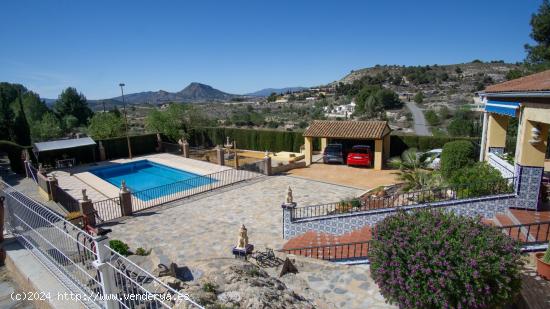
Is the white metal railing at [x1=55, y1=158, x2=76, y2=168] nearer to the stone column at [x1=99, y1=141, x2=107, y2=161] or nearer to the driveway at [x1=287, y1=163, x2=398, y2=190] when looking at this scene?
the stone column at [x1=99, y1=141, x2=107, y2=161]

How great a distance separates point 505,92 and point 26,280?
494 inches

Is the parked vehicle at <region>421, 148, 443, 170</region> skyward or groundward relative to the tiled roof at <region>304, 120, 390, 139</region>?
groundward

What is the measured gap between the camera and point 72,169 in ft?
81.7

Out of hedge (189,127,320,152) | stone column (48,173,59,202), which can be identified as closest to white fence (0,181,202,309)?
stone column (48,173,59,202)

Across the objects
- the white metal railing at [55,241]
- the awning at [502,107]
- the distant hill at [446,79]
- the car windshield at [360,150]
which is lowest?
the car windshield at [360,150]

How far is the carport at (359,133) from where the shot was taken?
21.3 m

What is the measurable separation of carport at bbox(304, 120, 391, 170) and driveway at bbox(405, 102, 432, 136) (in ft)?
63.6

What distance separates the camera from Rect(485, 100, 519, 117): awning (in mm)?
9802

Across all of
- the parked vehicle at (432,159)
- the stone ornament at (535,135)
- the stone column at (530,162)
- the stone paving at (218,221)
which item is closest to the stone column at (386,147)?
the parked vehicle at (432,159)

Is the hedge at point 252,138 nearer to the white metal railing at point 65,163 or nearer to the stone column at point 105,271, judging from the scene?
the white metal railing at point 65,163

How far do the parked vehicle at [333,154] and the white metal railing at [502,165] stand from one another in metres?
11.2

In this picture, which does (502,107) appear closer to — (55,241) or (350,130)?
(350,130)

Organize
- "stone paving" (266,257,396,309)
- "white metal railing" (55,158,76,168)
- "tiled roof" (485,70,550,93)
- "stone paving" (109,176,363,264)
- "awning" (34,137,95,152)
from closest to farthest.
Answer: "stone paving" (266,257,396,309) → "tiled roof" (485,70,550,93) → "stone paving" (109,176,363,264) → "awning" (34,137,95,152) → "white metal railing" (55,158,76,168)

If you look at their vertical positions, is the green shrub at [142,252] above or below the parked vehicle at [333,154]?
below
